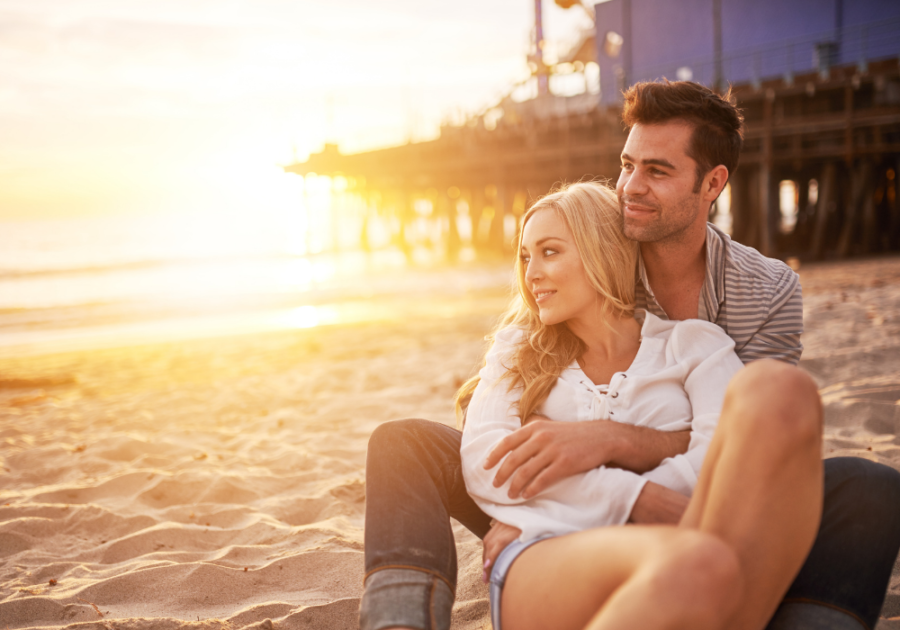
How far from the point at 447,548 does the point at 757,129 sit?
14949 mm

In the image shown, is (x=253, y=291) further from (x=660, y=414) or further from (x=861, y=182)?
(x=660, y=414)

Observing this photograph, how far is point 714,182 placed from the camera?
7.56 feet

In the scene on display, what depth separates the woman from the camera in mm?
1270

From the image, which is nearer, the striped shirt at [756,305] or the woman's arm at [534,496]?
the woman's arm at [534,496]

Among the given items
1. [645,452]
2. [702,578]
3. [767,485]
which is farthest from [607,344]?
[702,578]

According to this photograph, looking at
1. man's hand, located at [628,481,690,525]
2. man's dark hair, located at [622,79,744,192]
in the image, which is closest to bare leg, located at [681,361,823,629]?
man's hand, located at [628,481,690,525]

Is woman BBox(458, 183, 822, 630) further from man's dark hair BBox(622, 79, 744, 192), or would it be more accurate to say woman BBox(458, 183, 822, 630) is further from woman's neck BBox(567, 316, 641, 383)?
man's dark hair BBox(622, 79, 744, 192)

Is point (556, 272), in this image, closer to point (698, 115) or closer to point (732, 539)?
point (698, 115)

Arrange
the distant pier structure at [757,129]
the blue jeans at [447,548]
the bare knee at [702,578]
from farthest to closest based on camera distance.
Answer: the distant pier structure at [757,129] → the blue jeans at [447,548] → the bare knee at [702,578]

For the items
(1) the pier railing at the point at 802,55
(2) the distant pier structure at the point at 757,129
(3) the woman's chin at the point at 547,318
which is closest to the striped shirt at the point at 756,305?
(3) the woman's chin at the point at 547,318

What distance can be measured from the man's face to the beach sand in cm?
141

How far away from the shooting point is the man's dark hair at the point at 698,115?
217 cm

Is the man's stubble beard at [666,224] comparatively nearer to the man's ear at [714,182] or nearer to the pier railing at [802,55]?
the man's ear at [714,182]

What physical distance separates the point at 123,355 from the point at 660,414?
25.8 ft
